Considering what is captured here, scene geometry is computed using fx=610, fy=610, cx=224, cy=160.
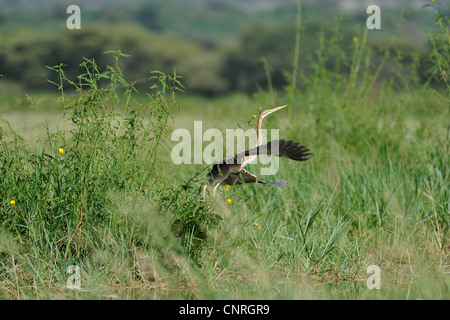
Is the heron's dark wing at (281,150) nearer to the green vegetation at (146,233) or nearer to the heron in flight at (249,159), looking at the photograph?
the heron in flight at (249,159)

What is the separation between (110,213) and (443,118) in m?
4.25

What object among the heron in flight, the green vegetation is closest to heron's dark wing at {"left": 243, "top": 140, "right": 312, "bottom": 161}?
the heron in flight

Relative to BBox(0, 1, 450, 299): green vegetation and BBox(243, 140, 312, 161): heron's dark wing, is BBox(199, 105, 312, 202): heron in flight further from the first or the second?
BBox(0, 1, 450, 299): green vegetation

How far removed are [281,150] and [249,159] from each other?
→ 0.69 ft

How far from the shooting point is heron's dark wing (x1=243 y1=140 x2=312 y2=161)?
3506 mm

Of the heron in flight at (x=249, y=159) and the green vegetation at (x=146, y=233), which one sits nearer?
the heron in flight at (x=249, y=159)

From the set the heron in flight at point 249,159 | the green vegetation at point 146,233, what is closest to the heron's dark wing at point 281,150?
the heron in flight at point 249,159

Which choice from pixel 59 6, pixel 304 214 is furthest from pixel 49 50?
pixel 304 214

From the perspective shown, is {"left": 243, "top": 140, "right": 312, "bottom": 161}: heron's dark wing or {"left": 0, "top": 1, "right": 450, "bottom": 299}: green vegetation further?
{"left": 0, "top": 1, "right": 450, "bottom": 299}: green vegetation

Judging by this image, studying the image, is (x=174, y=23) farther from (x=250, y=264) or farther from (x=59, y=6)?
(x=250, y=264)

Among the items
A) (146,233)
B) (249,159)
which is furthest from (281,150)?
(146,233)

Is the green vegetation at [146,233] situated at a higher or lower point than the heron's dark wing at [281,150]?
lower

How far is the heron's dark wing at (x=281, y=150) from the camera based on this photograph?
3.51 meters

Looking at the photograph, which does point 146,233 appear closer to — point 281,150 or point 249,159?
point 249,159
